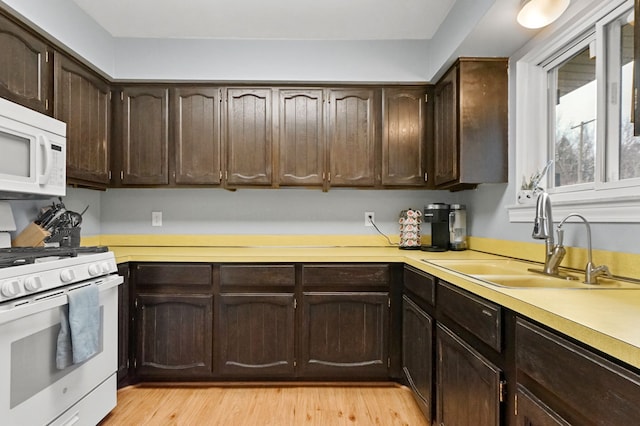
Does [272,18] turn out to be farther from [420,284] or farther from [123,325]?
[123,325]

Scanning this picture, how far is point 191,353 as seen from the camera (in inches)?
92.2

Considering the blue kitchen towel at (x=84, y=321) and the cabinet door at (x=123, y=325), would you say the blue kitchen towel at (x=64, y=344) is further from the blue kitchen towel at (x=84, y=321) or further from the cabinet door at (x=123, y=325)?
the cabinet door at (x=123, y=325)

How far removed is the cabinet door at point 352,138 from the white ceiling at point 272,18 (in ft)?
1.41

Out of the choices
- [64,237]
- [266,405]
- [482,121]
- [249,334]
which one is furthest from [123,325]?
[482,121]

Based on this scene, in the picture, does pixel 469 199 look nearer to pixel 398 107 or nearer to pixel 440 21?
pixel 398 107

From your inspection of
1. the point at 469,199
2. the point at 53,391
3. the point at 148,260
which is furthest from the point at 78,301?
the point at 469,199

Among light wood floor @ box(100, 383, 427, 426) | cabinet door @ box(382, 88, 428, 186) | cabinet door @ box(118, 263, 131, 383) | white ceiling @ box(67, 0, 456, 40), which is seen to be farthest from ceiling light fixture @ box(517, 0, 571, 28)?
cabinet door @ box(118, 263, 131, 383)

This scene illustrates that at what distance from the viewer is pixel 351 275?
2357 mm

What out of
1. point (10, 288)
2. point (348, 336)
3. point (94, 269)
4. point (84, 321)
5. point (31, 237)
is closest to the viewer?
point (10, 288)

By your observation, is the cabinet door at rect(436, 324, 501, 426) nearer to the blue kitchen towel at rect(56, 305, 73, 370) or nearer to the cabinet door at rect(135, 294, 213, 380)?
the cabinet door at rect(135, 294, 213, 380)

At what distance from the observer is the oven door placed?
1.34m

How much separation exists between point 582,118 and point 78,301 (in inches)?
96.7

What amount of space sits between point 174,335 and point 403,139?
79.0 inches

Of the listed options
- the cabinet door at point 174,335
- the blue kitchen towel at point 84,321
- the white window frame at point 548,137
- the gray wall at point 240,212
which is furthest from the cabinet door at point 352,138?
the blue kitchen towel at point 84,321
